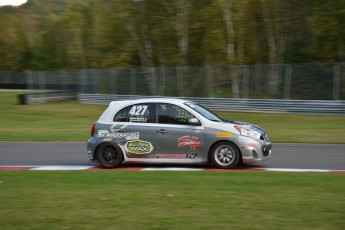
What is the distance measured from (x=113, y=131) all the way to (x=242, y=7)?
90.4ft

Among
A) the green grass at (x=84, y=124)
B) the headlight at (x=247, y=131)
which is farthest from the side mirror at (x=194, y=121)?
the green grass at (x=84, y=124)

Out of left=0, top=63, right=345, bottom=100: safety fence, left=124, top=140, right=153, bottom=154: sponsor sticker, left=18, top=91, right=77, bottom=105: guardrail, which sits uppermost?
left=0, top=63, right=345, bottom=100: safety fence

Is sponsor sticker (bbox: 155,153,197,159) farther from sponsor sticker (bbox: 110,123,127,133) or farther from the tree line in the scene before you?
the tree line

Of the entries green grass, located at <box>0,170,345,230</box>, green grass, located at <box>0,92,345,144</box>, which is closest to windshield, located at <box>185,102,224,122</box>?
green grass, located at <box>0,170,345,230</box>

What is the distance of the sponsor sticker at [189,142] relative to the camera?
1177cm

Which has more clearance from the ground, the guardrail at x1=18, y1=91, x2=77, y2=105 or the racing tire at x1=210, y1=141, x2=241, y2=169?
the guardrail at x1=18, y1=91, x2=77, y2=105

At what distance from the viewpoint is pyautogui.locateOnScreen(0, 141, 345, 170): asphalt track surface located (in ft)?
42.0

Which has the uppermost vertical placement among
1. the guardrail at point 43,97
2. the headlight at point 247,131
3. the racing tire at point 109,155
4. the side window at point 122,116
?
the guardrail at point 43,97

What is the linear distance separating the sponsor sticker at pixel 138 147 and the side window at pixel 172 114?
0.60m

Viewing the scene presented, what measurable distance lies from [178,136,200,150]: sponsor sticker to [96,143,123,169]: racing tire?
4.65ft

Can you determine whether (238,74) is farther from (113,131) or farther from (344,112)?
(113,131)

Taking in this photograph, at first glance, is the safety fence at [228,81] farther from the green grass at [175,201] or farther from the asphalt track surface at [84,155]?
the green grass at [175,201]

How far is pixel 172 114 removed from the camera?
1204cm

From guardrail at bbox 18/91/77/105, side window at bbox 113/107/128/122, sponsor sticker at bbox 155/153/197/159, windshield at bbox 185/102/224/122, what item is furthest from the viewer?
guardrail at bbox 18/91/77/105
